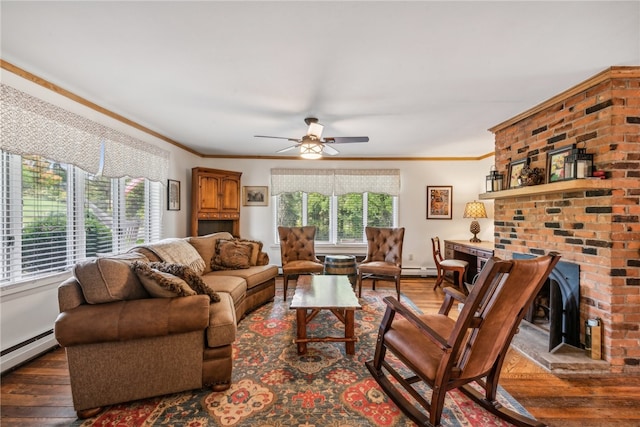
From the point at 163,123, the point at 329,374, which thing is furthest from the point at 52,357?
the point at 163,123

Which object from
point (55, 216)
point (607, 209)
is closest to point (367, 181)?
point (607, 209)

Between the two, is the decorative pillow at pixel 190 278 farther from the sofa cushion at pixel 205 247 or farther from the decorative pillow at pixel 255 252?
the decorative pillow at pixel 255 252

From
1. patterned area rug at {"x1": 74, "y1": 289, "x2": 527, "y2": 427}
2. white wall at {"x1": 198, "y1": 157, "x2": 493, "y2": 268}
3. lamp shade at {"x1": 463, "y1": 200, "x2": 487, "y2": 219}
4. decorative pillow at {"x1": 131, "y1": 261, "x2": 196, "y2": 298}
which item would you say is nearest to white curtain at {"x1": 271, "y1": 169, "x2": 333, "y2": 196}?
white wall at {"x1": 198, "y1": 157, "x2": 493, "y2": 268}

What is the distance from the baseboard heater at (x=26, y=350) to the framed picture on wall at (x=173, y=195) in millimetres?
2016

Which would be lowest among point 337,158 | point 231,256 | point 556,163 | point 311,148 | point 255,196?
point 231,256

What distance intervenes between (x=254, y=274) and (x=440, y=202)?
3671mm

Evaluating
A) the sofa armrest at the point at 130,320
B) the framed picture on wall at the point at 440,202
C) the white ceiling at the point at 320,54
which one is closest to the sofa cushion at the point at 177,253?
the sofa armrest at the point at 130,320

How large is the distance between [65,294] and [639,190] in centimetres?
401

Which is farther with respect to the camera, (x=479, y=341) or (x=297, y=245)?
(x=297, y=245)

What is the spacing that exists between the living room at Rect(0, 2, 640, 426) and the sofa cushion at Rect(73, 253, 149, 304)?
95cm

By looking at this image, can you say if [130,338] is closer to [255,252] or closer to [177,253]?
[177,253]

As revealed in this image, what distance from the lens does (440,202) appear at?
5.02m

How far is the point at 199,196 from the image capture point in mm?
4270

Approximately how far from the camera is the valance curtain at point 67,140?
1.97 meters
